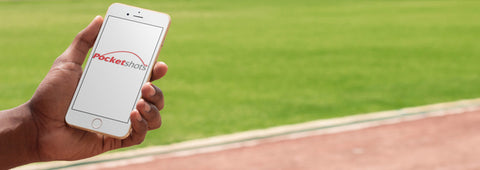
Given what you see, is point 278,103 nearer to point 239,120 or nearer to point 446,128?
point 239,120

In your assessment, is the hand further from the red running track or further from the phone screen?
the red running track

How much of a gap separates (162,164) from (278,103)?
10.1 feet

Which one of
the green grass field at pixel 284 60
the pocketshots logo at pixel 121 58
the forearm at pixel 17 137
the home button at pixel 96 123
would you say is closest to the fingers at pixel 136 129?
the home button at pixel 96 123

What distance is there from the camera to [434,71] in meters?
11.6

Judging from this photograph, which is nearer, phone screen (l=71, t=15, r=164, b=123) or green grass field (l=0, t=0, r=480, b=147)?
phone screen (l=71, t=15, r=164, b=123)

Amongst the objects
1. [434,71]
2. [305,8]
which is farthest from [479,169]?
[305,8]

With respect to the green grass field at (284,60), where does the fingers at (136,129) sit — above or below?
above

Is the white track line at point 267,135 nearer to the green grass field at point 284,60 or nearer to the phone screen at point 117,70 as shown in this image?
the green grass field at point 284,60

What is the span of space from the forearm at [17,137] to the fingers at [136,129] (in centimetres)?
40

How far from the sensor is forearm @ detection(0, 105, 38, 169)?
275 cm

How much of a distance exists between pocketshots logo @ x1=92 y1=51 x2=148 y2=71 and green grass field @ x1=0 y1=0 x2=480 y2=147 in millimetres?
4066

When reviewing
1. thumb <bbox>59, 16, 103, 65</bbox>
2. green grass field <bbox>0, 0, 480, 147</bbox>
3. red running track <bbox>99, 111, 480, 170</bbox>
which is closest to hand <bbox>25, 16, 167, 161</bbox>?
thumb <bbox>59, 16, 103, 65</bbox>

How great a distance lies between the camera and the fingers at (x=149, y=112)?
8.79ft

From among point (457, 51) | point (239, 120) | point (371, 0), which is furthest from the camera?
point (371, 0)
